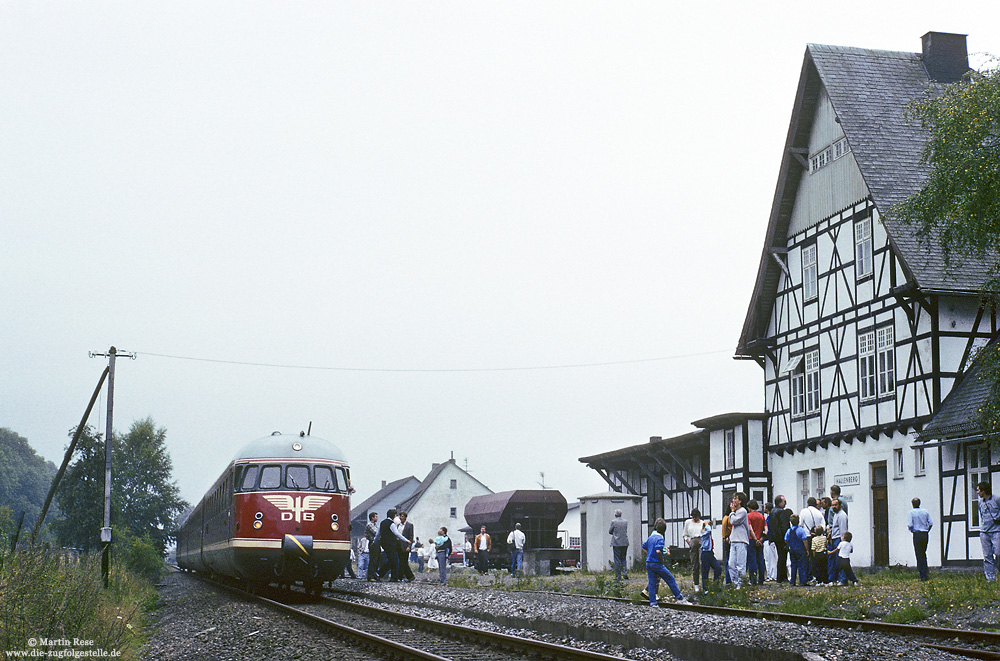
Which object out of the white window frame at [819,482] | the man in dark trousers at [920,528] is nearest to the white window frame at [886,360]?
the white window frame at [819,482]

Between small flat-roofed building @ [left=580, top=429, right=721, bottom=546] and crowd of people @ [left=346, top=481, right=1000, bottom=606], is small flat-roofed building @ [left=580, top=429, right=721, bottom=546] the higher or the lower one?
the higher one

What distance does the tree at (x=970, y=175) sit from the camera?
2055 centimetres

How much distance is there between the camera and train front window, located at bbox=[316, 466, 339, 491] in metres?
21.5

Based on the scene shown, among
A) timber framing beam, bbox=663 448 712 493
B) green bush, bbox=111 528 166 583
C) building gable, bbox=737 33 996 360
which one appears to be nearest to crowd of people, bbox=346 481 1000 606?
building gable, bbox=737 33 996 360

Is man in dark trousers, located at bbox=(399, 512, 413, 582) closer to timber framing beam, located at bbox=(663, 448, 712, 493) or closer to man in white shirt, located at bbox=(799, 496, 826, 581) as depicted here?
man in white shirt, located at bbox=(799, 496, 826, 581)

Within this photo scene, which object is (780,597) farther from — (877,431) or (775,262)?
(775,262)

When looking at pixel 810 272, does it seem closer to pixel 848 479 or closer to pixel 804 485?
pixel 804 485

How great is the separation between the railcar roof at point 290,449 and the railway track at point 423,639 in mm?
3192

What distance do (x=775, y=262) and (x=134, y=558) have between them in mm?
22703

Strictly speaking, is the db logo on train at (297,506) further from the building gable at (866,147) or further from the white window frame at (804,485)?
the white window frame at (804,485)

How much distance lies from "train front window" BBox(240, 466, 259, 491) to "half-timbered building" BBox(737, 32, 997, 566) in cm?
1480

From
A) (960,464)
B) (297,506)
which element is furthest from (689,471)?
(297,506)

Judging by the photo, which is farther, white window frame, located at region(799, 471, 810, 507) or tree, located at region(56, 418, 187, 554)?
tree, located at region(56, 418, 187, 554)

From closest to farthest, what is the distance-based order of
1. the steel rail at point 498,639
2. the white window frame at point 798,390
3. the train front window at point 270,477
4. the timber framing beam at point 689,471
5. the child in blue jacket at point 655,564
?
1. the steel rail at point 498,639
2. the child in blue jacket at point 655,564
3. the train front window at point 270,477
4. the white window frame at point 798,390
5. the timber framing beam at point 689,471
